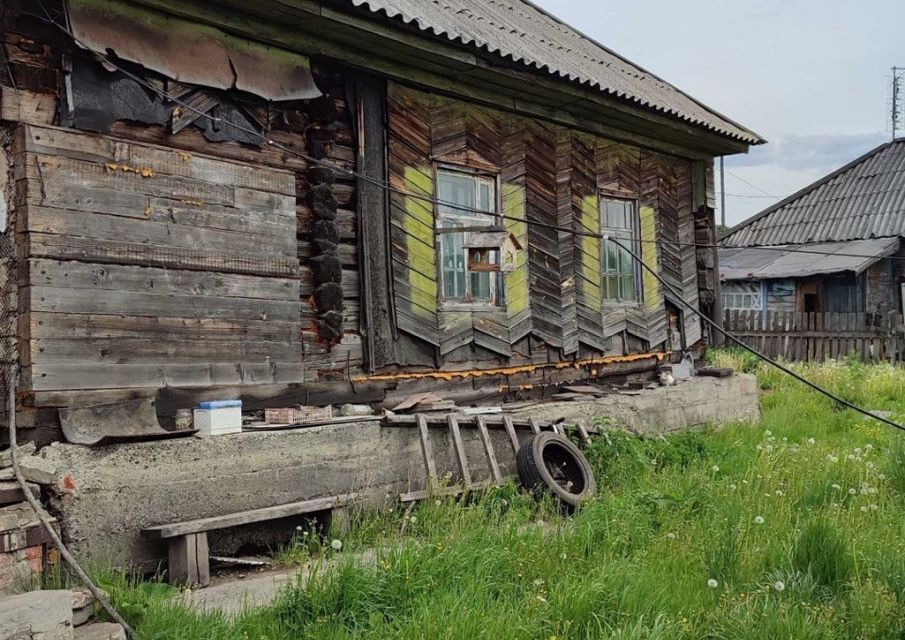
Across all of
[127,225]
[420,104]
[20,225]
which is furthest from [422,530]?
[420,104]

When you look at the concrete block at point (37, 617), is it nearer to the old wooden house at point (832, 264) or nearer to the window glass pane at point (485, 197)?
the window glass pane at point (485, 197)

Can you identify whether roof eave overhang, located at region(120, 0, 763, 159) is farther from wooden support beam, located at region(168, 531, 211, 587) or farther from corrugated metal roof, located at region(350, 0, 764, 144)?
wooden support beam, located at region(168, 531, 211, 587)

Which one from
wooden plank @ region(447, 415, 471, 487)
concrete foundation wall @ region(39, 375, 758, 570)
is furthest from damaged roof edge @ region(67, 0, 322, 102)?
wooden plank @ region(447, 415, 471, 487)

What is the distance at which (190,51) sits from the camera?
568 centimetres

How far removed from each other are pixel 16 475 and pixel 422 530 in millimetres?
2419

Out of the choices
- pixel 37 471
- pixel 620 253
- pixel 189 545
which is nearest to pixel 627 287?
pixel 620 253

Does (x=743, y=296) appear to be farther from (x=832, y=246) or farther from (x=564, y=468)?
(x=564, y=468)

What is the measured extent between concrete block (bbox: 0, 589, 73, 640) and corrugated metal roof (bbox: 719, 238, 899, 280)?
15578mm

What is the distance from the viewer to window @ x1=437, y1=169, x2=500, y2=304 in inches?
297

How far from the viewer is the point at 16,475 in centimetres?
447

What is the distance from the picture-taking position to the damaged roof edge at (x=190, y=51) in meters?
5.18

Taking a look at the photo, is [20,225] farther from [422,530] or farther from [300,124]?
[422,530]

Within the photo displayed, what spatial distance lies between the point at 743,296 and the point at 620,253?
484 inches

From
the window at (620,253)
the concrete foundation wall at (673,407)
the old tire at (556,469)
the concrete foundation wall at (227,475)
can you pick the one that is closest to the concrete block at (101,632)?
the concrete foundation wall at (227,475)
